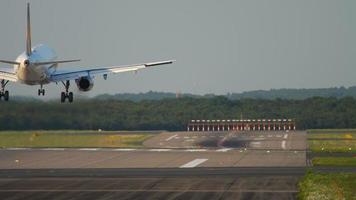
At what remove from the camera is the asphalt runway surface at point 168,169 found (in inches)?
2906

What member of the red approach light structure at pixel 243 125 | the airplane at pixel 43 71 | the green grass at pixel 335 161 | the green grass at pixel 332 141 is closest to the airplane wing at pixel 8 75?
the airplane at pixel 43 71

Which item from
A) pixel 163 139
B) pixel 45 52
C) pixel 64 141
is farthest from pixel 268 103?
pixel 45 52

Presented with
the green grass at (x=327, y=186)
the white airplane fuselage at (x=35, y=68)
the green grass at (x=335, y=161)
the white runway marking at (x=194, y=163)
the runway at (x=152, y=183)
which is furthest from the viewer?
the white runway marking at (x=194, y=163)

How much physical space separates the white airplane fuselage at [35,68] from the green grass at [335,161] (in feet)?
103

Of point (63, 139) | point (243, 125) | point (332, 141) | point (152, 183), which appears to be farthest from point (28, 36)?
point (243, 125)

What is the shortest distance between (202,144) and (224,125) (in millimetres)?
39911

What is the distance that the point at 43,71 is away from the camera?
324ft

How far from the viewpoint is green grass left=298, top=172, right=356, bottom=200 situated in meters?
66.9

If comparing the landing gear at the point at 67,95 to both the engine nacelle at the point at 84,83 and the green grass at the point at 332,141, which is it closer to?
the engine nacelle at the point at 84,83

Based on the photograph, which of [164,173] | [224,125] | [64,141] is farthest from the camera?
[224,125]

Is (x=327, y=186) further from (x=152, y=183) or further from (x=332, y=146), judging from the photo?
(x=332, y=146)

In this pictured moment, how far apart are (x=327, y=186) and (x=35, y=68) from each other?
36.8 meters

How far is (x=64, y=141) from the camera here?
145 meters

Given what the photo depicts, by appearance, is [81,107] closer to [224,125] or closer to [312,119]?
[224,125]
